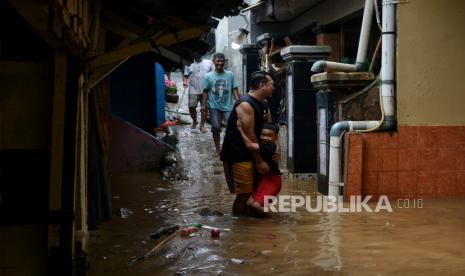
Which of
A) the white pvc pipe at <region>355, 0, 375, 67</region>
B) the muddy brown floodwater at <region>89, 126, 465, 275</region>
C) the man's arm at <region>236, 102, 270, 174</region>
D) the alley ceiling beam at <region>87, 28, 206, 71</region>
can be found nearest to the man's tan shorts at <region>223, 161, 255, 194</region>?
the man's arm at <region>236, 102, 270, 174</region>

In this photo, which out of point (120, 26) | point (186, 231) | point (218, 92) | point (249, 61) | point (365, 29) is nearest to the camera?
point (120, 26)

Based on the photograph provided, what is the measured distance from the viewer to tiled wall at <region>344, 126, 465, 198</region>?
785 cm

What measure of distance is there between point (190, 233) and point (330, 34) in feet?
24.2

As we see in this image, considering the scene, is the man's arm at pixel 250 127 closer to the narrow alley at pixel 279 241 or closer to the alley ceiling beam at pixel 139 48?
the narrow alley at pixel 279 241

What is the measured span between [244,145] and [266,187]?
584 millimetres

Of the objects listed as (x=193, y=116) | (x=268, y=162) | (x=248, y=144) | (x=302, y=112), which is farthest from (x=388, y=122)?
(x=193, y=116)

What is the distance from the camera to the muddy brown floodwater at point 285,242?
496 cm

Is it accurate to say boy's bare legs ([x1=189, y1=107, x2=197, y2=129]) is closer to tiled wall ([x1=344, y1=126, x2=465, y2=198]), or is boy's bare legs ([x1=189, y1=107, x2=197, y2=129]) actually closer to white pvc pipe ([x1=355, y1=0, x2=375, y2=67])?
white pvc pipe ([x1=355, y1=0, x2=375, y2=67])

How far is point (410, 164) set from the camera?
26.0 ft

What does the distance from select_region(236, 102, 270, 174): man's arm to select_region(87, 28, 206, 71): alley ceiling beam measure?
197cm

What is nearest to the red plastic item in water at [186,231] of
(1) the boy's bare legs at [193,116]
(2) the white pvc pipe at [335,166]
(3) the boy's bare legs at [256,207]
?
(3) the boy's bare legs at [256,207]

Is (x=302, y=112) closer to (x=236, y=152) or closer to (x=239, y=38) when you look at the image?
(x=236, y=152)

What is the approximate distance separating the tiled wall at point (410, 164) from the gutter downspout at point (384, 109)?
12 centimetres

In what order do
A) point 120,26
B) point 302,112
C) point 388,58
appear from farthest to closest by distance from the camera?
1. point 302,112
2. point 388,58
3. point 120,26
